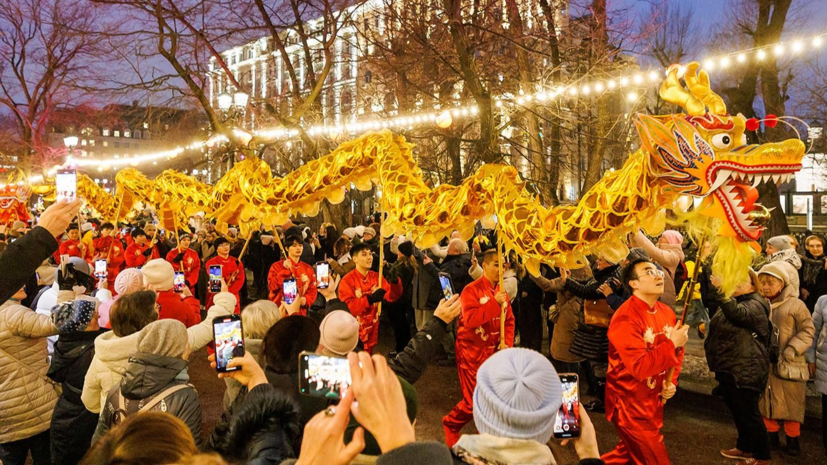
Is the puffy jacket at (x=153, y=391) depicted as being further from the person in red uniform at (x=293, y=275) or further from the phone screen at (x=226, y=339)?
the person in red uniform at (x=293, y=275)

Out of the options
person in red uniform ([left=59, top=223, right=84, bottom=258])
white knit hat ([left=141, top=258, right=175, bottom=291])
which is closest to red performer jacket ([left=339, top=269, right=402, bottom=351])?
white knit hat ([left=141, top=258, right=175, bottom=291])

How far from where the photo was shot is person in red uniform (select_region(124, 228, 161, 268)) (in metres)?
10.3

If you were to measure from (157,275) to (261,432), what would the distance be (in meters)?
3.43

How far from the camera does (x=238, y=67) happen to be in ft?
154

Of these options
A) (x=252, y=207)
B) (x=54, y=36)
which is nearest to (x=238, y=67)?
(x=54, y=36)

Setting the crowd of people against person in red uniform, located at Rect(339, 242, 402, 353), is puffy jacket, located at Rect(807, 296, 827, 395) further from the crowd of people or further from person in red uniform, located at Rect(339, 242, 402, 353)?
person in red uniform, located at Rect(339, 242, 402, 353)

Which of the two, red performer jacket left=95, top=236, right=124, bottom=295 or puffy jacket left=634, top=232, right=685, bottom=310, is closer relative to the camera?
puffy jacket left=634, top=232, right=685, bottom=310

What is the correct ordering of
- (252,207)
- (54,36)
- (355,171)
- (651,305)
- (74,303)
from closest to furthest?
(74,303) → (651,305) → (355,171) → (252,207) → (54,36)

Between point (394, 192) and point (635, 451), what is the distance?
2.78 meters

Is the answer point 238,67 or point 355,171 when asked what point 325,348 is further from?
point 238,67

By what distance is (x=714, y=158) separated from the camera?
127 inches

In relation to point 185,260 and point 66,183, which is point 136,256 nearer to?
point 185,260

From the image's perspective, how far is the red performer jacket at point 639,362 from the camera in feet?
12.4

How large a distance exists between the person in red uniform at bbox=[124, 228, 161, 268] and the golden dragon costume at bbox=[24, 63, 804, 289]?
6589 millimetres
